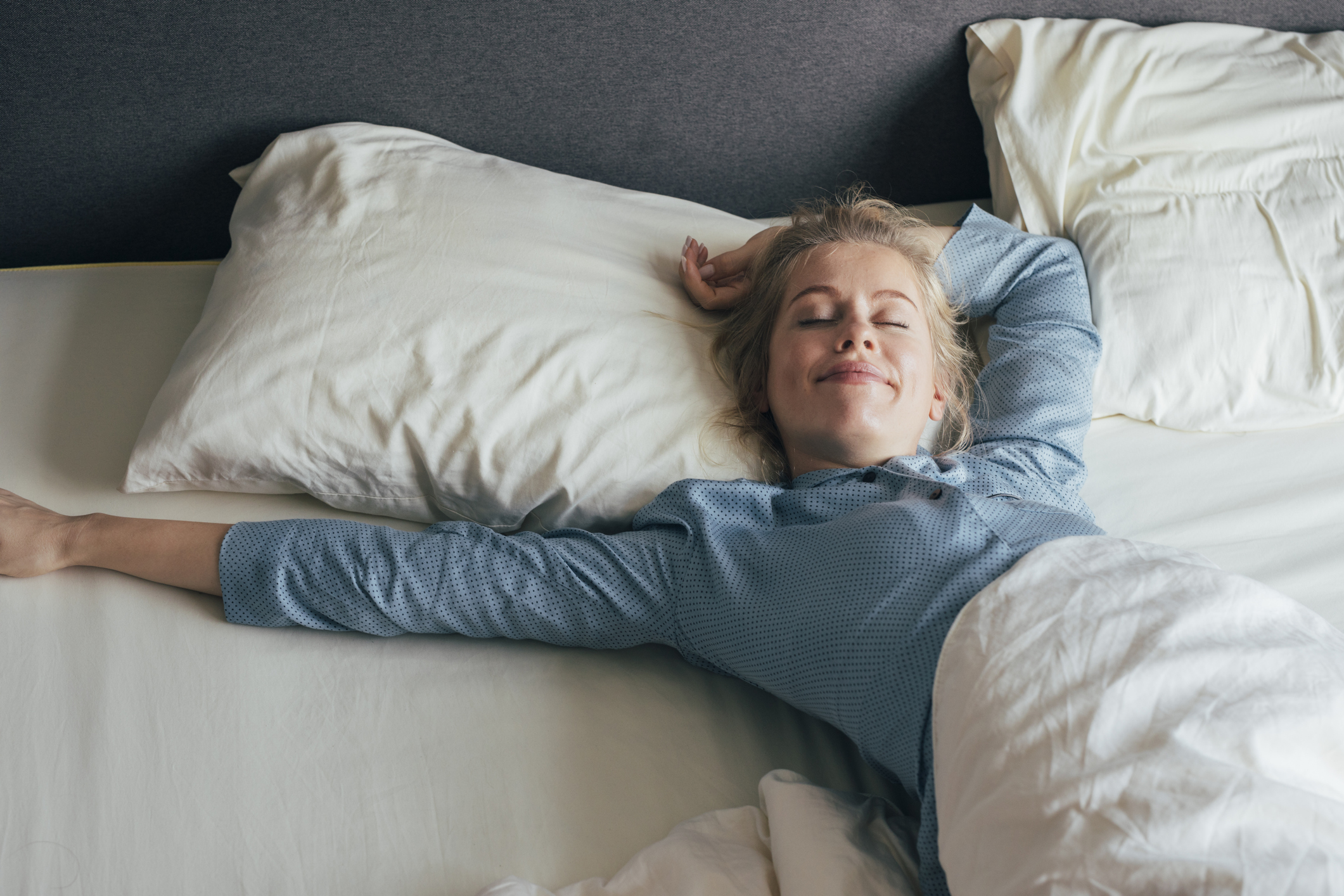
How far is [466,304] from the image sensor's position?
1203mm

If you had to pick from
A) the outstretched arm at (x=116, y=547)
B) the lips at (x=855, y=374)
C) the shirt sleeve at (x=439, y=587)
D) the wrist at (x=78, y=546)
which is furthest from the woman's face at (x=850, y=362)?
the wrist at (x=78, y=546)

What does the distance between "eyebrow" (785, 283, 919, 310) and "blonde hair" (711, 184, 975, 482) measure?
40 mm

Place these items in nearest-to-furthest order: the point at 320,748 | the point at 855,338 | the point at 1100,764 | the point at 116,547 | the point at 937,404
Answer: the point at 1100,764, the point at 320,748, the point at 116,547, the point at 855,338, the point at 937,404

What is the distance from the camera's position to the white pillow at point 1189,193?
1.36m

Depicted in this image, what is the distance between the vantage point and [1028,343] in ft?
4.43

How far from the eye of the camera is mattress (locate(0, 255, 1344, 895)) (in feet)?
2.90

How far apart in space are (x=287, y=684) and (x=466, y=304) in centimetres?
51

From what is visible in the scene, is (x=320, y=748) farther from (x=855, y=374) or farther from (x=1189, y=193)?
(x=1189, y=193)

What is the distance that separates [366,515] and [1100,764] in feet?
2.97

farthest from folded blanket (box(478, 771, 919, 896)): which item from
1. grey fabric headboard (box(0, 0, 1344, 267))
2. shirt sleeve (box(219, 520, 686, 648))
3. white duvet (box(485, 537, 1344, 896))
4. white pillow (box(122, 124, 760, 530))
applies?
grey fabric headboard (box(0, 0, 1344, 267))

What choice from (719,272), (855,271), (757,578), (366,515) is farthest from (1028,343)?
(366,515)

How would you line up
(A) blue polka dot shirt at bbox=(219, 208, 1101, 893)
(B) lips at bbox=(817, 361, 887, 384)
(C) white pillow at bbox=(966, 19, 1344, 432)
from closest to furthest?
(A) blue polka dot shirt at bbox=(219, 208, 1101, 893)
(B) lips at bbox=(817, 361, 887, 384)
(C) white pillow at bbox=(966, 19, 1344, 432)

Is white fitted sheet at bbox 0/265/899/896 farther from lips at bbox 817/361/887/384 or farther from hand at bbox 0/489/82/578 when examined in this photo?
lips at bbox 817/361/887/384

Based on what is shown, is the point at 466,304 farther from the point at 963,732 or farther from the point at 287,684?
the point at 963,732
